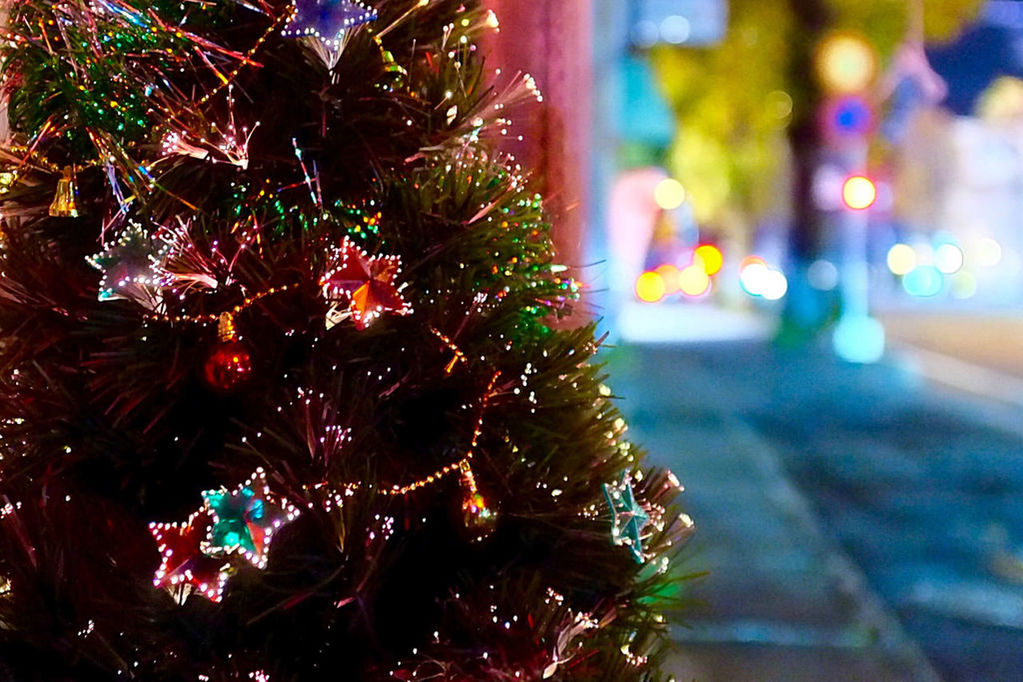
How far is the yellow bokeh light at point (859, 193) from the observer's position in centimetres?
1405

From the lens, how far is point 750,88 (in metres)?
23.7

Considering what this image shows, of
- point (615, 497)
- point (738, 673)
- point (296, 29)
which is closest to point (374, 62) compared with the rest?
point (296, 29)

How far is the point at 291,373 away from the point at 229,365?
0.09 m

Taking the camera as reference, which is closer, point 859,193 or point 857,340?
point 859,193

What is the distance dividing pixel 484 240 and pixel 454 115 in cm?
20

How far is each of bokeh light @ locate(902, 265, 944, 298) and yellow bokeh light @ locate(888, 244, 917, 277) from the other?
0.26m

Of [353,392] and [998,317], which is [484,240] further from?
[998,317]

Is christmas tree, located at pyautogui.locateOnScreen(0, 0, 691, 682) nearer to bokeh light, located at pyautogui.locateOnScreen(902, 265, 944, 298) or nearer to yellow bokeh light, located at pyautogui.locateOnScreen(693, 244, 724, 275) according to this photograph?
yellow bokeh light, located at pyautogui.locateOnScreen(693, 244, 724, 275)

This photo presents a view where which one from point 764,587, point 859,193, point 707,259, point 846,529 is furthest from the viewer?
point 707,259

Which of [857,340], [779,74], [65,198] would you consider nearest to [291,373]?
[65,198]

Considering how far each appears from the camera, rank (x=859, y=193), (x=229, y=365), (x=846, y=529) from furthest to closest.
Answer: (x=859, y=193), (x=846, y=529), (x=229, y=365)

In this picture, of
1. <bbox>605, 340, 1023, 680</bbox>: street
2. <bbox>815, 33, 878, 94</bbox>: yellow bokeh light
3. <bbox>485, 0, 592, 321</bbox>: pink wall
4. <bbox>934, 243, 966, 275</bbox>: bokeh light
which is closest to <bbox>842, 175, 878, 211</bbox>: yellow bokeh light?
<bbox>815, 33, 878, 94</bbox>: yellow bokeh light

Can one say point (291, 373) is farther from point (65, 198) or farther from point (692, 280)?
point (692, 280)

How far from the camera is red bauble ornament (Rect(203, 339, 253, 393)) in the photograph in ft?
5.41
